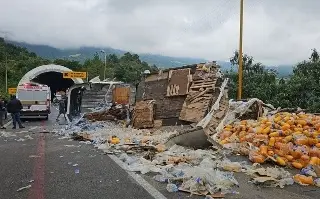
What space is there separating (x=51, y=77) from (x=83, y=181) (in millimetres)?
67333

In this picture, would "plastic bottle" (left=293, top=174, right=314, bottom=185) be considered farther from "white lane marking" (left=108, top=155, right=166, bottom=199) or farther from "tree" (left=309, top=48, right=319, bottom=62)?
"tree" (left=309, top=48, right=319, bottom=62)

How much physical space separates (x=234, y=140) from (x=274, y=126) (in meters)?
1.11

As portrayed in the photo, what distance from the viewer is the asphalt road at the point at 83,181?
622 cm

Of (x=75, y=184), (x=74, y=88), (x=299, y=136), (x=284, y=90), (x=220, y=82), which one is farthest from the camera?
(x=284, y=90)

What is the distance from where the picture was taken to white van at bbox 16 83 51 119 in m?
28.0

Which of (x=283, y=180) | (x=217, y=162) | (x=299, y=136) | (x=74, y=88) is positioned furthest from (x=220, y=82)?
(x=74, y=88)

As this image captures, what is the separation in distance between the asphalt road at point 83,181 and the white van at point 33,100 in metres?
18.2

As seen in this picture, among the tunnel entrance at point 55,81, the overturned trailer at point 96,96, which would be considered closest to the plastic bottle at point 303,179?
the overturned trailer at point 96,96

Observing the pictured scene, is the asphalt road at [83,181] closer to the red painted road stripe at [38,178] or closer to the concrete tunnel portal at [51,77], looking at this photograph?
the red painted road stripe at [38,178]

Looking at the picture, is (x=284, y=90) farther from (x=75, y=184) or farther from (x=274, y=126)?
(x=75, y=184)

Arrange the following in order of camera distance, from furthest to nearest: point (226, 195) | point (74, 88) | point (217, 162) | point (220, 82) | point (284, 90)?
point (284, 90) < point (74, 88) < point (220, 82) < point (217, 162) < point (226, 195)

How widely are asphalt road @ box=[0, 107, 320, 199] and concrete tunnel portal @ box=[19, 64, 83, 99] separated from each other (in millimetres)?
46219

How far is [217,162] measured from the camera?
8.57 meters

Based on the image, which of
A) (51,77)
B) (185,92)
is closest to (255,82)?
(185,92)
